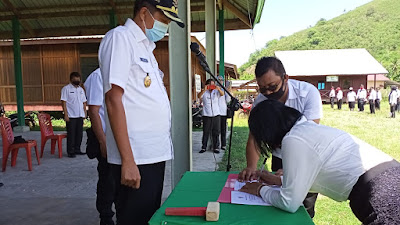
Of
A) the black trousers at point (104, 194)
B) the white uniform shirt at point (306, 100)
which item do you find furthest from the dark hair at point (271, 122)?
the black trousers at point (104, 194)

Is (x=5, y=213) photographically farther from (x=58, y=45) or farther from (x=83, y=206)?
(x=58, y=45)

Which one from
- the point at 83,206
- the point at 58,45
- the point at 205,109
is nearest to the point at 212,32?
the point at 205,109

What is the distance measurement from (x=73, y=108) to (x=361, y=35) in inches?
3202

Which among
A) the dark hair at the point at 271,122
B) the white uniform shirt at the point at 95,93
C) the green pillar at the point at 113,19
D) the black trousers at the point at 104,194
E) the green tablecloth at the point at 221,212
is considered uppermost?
the green pillar at the point at 113,19

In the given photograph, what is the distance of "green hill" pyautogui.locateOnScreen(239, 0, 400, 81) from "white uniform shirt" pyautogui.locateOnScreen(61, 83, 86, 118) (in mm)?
46457

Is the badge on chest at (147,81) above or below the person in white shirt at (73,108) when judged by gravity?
above

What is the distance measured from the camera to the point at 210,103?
6.79 metres

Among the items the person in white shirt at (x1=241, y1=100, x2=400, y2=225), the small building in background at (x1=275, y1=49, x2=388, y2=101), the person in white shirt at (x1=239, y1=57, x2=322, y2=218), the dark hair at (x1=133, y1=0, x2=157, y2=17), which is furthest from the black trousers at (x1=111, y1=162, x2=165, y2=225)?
the small building in background at (x1=275, y1=49, x2=388, y2=101)

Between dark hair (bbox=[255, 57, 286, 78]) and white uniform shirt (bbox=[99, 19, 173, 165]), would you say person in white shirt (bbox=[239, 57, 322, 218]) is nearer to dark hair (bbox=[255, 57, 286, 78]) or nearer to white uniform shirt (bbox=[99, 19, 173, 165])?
dark hair (bbox=[255, 57, 286, 78])

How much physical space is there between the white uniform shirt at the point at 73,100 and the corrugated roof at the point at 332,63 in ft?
78.9

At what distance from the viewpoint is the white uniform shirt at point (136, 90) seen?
59.2 inches

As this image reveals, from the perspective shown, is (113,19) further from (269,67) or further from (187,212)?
(187,212)

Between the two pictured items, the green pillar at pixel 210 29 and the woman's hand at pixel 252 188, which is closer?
the woman's hand at pixel 252 188

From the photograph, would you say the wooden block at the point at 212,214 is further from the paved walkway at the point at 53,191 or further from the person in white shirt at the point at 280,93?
the paved walkway at the point at 53,191
